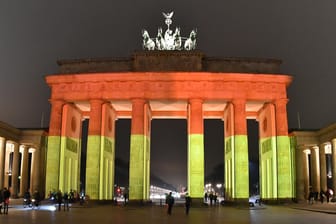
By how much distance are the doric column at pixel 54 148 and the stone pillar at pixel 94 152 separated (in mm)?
3672

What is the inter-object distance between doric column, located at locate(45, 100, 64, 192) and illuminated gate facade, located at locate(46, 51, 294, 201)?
0.37ft

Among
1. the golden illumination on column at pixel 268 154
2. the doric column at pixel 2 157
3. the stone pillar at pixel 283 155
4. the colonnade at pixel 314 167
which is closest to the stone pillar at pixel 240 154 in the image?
the golden illumination on column at pixel 268 154

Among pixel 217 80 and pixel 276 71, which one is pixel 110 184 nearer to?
pixel 217 80

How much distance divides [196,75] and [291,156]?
1681 centimetres

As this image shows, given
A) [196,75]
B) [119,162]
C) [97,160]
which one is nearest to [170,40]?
[196,75]

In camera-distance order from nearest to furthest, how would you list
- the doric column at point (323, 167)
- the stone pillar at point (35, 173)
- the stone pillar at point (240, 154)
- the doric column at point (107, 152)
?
1. the stone pillar at point (240, 154)
2. the doric column at point (107, 152)
3. the doric column at point (323, 167)
4. the stone pillar at point (35, 173)

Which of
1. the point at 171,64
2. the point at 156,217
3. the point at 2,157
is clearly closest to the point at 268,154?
the point at 171,64

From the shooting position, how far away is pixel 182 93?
53.2 metres

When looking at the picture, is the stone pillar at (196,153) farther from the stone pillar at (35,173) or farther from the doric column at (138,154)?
the stone pillar at (35,173)

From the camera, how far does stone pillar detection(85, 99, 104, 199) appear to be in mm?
52438

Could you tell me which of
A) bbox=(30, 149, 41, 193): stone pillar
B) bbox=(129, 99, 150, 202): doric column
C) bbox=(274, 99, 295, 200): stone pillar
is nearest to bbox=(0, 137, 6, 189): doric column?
bbox=(30, 149, 41, 193): stone pillar

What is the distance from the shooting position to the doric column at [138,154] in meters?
52.1

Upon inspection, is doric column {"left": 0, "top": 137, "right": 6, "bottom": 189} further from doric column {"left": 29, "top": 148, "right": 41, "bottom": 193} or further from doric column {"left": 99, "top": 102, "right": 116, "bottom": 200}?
doric column {"left": 99, "top": 102, "right": 116, "bottom": 200}

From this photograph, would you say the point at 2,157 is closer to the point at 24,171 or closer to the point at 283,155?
the point at 24,171
